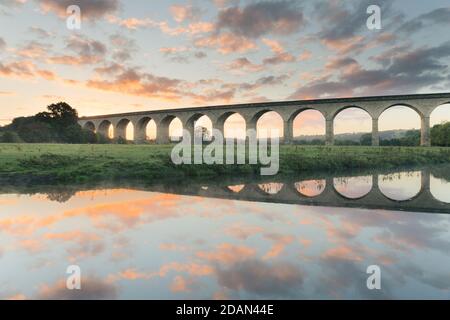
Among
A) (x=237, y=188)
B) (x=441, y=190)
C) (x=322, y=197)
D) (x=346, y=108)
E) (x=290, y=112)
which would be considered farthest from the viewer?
(x=290, y=112)

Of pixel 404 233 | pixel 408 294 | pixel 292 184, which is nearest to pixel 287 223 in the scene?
pixel 404 233

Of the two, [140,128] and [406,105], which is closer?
[406,105]

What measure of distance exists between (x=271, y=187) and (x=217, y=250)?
724 cm

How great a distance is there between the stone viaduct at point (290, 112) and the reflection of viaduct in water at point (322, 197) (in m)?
23.5

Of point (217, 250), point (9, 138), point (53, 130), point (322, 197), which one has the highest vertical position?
point (53, 130)

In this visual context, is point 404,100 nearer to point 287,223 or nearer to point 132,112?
point 287,223

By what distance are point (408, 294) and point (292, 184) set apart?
9326 mm

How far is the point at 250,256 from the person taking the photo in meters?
4.60

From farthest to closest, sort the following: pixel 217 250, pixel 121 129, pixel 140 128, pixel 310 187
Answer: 1. pixel 121 129
2. pixel 140 128
3. pixel 310 187
4. pixel 217 250

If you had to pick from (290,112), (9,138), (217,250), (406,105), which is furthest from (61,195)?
(9,138)

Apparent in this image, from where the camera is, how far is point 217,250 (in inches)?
191

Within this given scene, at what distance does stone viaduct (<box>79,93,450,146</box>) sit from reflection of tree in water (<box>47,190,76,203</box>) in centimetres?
3052

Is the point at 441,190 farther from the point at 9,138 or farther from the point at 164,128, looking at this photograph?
the point at 164,128

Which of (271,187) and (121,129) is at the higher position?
(121,129)
